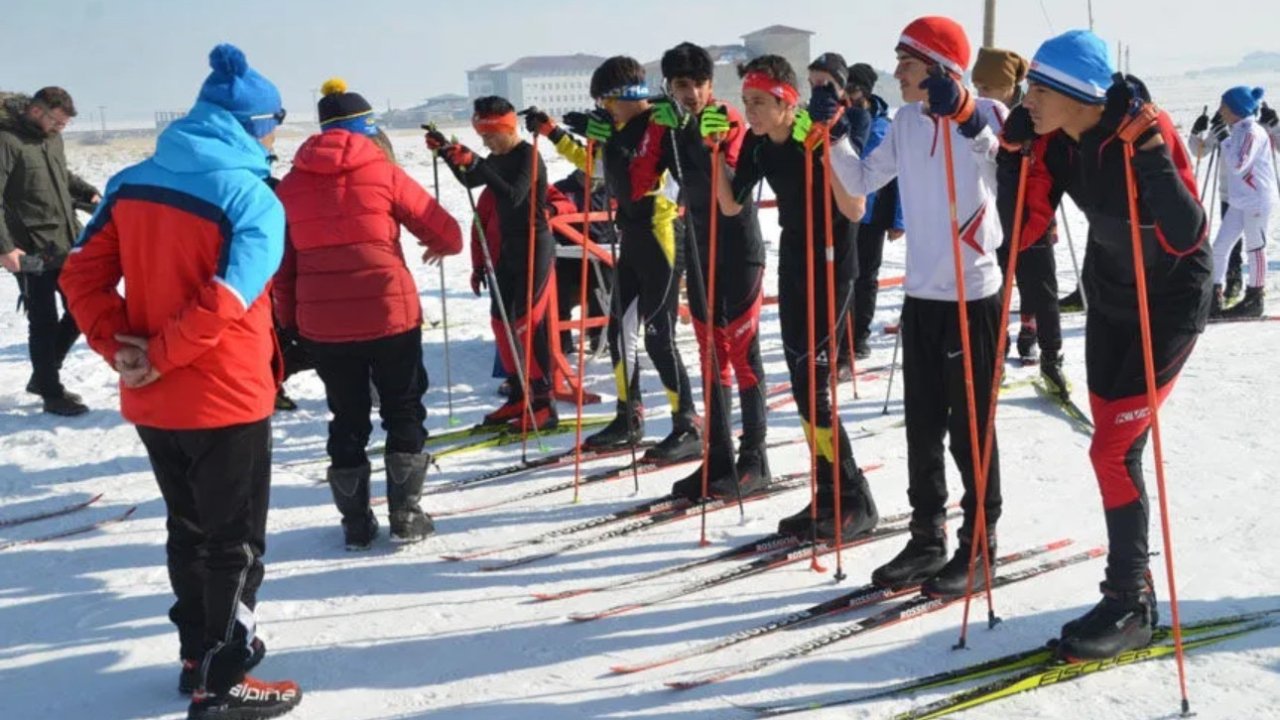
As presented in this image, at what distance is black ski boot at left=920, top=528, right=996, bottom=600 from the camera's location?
3779 mm

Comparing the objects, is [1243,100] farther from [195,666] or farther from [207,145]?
[195,666]

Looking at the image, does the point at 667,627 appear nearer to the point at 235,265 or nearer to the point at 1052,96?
the point at 235,265

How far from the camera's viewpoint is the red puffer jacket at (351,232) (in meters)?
4.39

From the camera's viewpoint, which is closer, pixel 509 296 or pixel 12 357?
pixel 509 296

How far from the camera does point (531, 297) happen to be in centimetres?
637

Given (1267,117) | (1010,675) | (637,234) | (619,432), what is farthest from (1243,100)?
(1010,675)

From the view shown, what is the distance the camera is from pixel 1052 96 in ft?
10.5

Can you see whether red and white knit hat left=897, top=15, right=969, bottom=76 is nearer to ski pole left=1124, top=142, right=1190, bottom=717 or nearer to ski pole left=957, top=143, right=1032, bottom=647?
ski pole left=957, top=143, right=1032, bottom=647

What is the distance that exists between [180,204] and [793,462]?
3418 millimetres

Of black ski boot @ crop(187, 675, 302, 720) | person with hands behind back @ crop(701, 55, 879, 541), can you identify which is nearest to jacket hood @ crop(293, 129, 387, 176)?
person with hands behind back @ crop(701, 55, 879, 541)

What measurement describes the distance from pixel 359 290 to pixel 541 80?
10724 centimetres

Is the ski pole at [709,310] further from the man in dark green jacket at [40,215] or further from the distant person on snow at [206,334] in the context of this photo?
the man in dark green jacket at [40,215]

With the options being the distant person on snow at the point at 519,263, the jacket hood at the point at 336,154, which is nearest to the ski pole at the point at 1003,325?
the jacket hood at the point at 336,154

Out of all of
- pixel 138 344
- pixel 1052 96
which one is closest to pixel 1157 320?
pixel 1052 96
